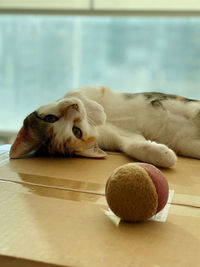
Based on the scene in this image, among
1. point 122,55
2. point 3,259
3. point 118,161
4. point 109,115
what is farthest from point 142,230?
point 122,55

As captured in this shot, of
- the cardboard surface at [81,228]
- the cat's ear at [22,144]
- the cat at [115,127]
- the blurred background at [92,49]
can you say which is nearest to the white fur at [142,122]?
the cat at [115,127]

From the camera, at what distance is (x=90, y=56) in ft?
9.75

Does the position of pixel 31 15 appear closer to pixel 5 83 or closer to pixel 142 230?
pixel 5 83

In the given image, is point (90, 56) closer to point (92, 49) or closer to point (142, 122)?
point (92, 49)

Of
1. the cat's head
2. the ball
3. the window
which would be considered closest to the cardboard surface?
the ball

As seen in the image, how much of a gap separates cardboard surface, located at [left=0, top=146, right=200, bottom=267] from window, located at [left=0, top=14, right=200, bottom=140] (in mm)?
1933

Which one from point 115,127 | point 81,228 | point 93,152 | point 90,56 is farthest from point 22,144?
point 90,56

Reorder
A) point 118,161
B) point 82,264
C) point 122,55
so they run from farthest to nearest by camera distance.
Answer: point 122,55
point 118,161
point 82,264

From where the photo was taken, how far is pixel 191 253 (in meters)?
0.61

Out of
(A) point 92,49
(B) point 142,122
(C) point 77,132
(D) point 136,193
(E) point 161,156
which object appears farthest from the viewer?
(A) point 92,49

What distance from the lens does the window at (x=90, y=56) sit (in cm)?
283

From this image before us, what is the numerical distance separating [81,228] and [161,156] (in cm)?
54

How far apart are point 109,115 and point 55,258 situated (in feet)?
3.33

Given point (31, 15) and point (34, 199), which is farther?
point (31, 15)
